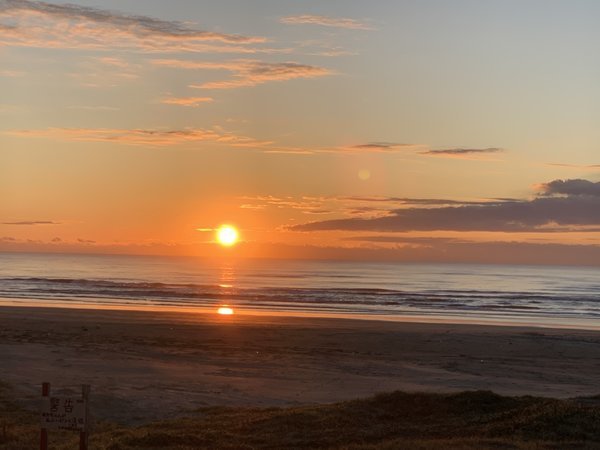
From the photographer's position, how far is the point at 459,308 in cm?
4972

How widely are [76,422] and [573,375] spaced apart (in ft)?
51.6

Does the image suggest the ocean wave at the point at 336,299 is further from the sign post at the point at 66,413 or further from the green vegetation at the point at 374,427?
the sign post at the point at 66,413

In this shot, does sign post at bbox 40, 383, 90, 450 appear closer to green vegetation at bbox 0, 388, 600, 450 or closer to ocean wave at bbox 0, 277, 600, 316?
green vegetation at bbox 0, 388, 600, 450

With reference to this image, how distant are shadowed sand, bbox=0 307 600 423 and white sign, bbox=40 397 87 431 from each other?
5046mm

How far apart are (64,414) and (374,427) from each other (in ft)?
17.2

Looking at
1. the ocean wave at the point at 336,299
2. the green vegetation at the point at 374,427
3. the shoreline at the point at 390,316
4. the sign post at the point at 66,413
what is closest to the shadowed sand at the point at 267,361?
the green vegetation at the point at 374,427

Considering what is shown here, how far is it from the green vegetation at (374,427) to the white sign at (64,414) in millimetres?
2351

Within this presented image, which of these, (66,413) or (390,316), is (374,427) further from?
(390,316)

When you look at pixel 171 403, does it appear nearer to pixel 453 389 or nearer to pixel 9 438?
pixel 9 438

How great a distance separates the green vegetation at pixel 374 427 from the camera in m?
10.5

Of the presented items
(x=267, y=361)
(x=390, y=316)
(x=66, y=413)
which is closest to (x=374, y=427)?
(x=66, y=413)

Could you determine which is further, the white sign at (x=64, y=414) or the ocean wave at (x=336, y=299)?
the ocean wave at (x=336, y=299)

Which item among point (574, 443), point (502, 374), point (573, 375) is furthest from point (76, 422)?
point (573, 375)

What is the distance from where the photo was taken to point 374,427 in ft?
38.0
